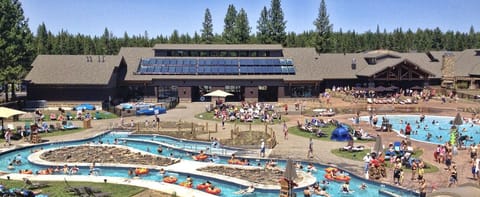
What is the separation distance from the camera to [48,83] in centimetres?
5772

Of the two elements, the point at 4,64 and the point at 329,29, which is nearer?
the point at 4,64

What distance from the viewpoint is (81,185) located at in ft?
83.6

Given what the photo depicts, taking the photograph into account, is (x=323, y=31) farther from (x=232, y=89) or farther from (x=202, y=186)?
(x=202, y=186)

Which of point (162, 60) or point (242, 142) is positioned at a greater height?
point (162, 60)

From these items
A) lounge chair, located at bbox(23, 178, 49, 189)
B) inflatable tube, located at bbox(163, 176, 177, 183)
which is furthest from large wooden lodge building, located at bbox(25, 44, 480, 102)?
inflatable tube, located at bbox(163, 176, 177, 183)

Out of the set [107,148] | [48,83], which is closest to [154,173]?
[107,148]

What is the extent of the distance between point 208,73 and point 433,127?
102 feet

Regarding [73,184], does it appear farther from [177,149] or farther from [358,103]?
[358,103]

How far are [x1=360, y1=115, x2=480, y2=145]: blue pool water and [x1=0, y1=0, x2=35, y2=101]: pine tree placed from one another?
41552 mm

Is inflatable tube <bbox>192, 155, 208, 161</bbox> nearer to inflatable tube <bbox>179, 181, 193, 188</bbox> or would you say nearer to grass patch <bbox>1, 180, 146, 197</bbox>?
inflatable tube <bbox>179, 181, 193, 188</bbox>

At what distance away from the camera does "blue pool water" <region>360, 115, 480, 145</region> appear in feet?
132

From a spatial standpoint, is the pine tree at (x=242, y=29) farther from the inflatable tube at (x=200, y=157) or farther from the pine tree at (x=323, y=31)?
the inflatable tube at (x=200, y=157)

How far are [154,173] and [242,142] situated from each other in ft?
31.5

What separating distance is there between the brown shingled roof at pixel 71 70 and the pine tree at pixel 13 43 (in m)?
1.83
